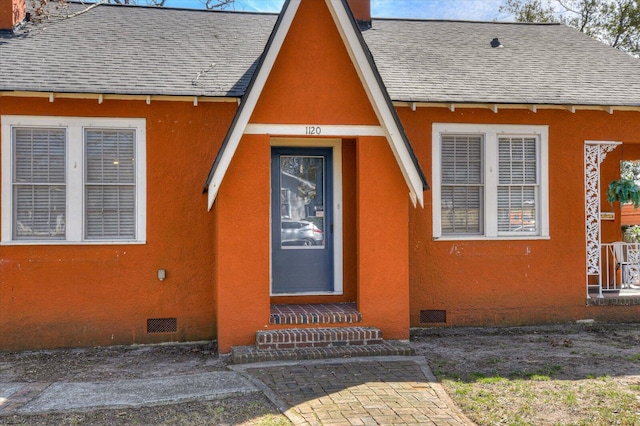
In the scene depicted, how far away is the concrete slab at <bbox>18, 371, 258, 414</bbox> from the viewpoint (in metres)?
5.74

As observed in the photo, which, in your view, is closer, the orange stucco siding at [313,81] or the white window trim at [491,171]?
the orange stucco siding at [313,81]

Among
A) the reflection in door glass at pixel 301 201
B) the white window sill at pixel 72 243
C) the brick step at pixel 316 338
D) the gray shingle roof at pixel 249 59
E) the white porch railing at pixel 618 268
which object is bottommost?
the brick step at pixel 316 338

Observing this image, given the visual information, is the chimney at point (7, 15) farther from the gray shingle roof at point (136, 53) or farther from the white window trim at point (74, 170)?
the white window trim at point (74, 170)

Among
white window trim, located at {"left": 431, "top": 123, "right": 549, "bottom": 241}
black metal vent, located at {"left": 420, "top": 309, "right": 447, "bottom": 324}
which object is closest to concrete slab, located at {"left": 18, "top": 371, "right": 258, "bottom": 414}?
black metal vent, located at {"left": 420, "top": 309, "right": 447, "bottom": 324}

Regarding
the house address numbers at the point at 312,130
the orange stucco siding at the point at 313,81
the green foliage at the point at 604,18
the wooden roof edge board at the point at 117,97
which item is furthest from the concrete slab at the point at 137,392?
the green foliage at the point at 604,18

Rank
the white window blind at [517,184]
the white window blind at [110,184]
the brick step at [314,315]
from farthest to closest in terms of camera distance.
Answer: the white window blind at [517,184] < the white window blind at [110,184] < the brick step at [314,315]

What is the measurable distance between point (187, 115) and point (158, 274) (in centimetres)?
246

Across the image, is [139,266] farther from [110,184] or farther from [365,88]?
[365,88]

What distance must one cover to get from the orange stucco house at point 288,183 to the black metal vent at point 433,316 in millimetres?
24

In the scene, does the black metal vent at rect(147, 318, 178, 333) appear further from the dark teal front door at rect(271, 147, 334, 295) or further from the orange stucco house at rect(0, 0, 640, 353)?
the dark teal front door at rect(271, 147, 334, 295)

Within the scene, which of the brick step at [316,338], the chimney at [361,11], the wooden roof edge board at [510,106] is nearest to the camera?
the brick step at [316,338]

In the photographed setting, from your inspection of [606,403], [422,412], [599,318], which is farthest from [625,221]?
[422,412]

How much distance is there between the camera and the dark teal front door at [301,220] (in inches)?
350

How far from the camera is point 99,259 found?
8.42 m
